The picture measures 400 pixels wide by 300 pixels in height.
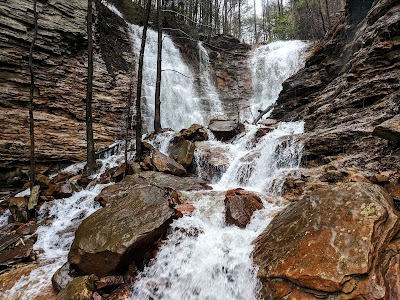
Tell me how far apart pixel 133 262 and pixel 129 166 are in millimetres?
6026

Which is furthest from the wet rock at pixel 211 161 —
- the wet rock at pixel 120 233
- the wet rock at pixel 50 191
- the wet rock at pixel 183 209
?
the wet rock at pixel 50 191

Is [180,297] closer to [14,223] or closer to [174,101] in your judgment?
[14,223]

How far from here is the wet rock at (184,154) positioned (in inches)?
416

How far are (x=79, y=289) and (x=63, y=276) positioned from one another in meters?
0.78

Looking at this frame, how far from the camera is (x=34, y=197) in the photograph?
8773mm

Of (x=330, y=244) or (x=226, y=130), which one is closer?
(x=330, y=244)

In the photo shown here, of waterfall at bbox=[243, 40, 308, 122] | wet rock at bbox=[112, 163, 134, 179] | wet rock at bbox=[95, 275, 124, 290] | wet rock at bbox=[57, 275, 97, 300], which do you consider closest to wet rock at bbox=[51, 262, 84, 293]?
wet rock at bbox=[57, 275, 97, 300]

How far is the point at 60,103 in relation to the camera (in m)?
13.4

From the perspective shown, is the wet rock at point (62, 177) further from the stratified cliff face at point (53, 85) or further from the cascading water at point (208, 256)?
the cascading water at point (208, 256)

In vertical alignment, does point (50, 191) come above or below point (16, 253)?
above

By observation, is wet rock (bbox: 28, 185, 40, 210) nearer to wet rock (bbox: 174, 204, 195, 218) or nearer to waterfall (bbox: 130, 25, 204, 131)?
wet rock (bbox: 174, 204, 195, 218)

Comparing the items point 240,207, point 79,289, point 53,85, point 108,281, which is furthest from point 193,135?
point 79,289

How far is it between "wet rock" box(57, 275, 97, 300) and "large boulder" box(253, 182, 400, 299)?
2.65m

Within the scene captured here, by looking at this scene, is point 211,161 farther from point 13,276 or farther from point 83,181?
point 13,276
